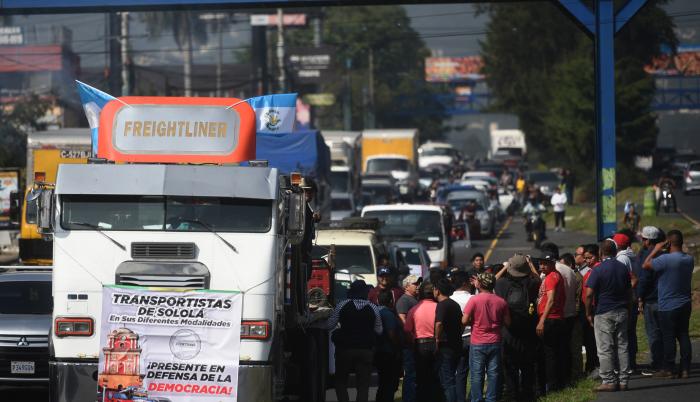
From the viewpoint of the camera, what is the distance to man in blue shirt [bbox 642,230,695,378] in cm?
1404

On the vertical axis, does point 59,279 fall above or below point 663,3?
below

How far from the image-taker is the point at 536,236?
3769 cm

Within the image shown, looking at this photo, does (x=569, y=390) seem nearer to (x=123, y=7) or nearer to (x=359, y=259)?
(x=359, y=259)

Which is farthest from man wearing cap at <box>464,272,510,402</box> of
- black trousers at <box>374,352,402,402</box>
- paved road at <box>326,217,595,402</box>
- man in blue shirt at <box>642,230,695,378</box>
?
paved road at <box>326,217,595,402</box>

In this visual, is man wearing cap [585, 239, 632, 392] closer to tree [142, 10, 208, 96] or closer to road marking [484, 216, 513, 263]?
road marking [484, 216, 513, 263]

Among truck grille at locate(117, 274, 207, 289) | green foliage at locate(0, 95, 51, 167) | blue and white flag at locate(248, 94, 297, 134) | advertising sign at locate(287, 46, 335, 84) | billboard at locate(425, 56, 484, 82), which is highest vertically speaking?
billboard at locate(425, 56, 484, 82)

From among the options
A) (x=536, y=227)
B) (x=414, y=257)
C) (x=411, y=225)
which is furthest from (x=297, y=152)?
(x=536, y=227)

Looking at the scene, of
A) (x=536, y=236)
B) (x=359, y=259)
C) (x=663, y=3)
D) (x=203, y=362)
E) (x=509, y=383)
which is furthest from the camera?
(x=663, y=3)

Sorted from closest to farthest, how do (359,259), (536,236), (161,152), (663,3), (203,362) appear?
1. (203,362)
2. (161,152)
3. (359,259)
4. (536,236)
5. (663,3)

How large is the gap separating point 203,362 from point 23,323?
11.8ft

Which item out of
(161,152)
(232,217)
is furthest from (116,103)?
(232,217)

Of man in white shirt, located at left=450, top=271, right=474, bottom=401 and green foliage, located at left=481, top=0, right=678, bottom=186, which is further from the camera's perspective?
green foliage, located at left=481, top=0, right=678, bottom=186

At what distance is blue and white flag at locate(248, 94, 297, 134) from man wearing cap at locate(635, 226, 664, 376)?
4904mm

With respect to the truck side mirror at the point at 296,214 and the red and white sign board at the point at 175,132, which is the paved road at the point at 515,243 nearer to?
the red and white sign board at the point at 175,132
